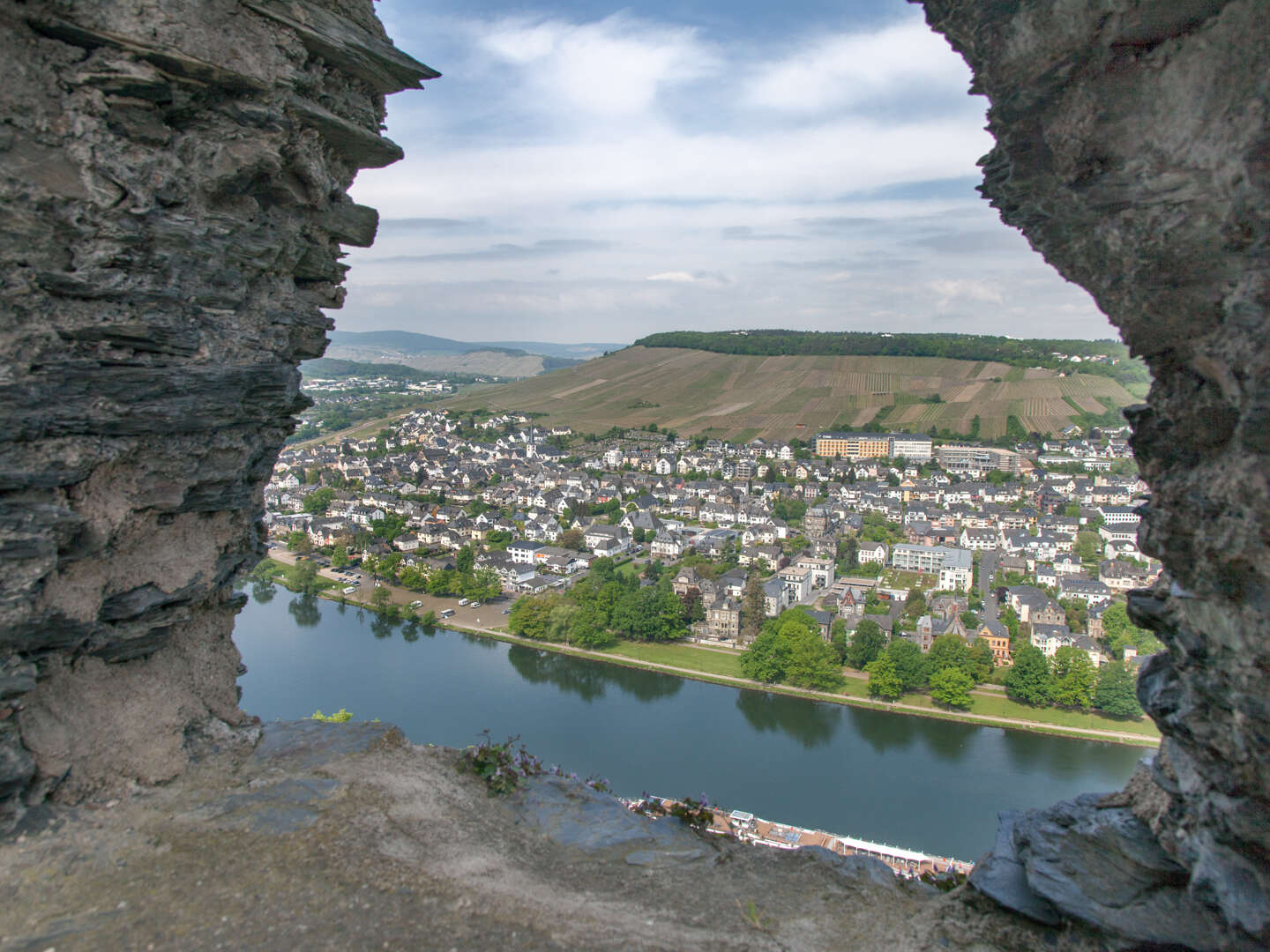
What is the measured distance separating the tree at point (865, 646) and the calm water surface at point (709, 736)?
274 centimetres

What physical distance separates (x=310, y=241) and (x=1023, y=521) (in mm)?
45066

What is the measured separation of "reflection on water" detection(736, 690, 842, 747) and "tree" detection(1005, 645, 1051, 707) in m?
4.99

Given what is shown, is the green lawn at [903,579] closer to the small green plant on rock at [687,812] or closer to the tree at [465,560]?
the tree at [465,560]

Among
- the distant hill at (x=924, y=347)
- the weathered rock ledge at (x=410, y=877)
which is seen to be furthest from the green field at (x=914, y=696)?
the distant hill at (x=924, y=347)

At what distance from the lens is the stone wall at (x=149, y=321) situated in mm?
4262

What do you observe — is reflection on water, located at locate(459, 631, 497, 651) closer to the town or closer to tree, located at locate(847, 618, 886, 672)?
the town

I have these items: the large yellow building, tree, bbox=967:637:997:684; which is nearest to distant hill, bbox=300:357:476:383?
the large yellow building

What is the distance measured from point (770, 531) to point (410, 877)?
3856 centimetres

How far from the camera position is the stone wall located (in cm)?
426

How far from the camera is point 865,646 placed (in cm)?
2406

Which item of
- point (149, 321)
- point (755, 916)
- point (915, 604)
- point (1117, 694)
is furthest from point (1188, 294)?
point (915, 604)

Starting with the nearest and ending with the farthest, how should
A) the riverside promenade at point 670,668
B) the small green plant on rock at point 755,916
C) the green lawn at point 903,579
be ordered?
the small green plant on rock at point 755,916
the riverside promenade at point 670,668
the green lawn at point 903,579

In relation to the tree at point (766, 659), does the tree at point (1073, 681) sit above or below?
above

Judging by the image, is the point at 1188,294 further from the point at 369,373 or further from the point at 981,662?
the point at 369,373
